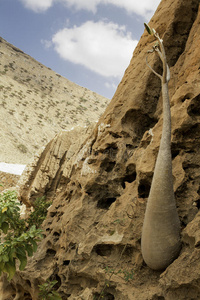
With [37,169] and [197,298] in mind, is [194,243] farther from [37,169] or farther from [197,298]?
[37,169]

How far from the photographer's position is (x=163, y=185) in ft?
7.46

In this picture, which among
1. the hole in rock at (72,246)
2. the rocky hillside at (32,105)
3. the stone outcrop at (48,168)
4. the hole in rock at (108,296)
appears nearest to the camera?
the hole in rock at (108,296)

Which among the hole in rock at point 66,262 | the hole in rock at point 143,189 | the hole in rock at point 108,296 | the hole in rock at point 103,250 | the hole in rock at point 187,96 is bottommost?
the hole in rock at point 66,262

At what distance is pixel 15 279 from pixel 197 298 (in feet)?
11.9

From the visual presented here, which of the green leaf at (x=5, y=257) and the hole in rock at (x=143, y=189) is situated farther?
the hole in rock at (x=143, y=189)

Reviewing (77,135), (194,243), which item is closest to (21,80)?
Result: (77,135)

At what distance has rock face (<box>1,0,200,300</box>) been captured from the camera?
8.34 ft

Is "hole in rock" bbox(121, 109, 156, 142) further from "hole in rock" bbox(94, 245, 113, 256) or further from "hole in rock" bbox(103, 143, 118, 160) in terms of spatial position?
"hole in rock" bbox(94, 245, 113, 256)

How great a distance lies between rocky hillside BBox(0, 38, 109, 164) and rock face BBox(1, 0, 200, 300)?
16653 millimetres

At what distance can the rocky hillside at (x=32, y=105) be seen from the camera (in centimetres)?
2504

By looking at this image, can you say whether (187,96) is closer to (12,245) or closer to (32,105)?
(12,245)

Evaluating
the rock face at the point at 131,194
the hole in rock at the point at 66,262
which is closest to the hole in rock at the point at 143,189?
the rock face at the point at 131,194

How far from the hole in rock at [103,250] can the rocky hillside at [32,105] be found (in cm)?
1772

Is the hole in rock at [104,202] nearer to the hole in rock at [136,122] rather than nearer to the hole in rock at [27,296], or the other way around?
the hole in rock at [136,122]
